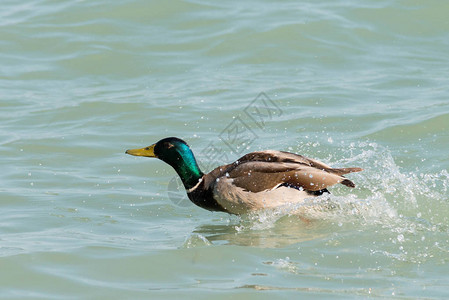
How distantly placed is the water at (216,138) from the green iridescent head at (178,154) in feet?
1.16

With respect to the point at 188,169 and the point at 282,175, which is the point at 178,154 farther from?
the point at 282,175

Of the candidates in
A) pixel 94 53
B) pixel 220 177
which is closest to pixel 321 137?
pixel 220 177

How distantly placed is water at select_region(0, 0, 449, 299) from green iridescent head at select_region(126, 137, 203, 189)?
35 cm

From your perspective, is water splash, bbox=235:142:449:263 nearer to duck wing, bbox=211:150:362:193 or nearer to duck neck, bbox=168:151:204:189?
duck wing, bbox=211:150:362:193

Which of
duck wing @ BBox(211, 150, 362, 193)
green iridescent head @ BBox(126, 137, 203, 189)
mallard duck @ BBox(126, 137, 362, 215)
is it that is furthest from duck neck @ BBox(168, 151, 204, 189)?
duck wing @ BBox(211, 150, 362, 193)

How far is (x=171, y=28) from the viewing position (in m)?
13.1

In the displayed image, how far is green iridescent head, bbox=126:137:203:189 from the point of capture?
8.01 meters

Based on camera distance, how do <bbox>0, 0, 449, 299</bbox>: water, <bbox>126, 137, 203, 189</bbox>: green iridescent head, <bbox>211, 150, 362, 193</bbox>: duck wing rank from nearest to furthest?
<bbox>0, 0, 449, 299</bbox>: water < <bbox>211, 150, 362, 193</bbox>: duck wing < <bbox>126, 137, 203, 189</bbox>: green iridescent head

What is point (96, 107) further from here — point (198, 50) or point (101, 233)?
point (101, 233)

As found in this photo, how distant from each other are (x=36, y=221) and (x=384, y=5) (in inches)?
302

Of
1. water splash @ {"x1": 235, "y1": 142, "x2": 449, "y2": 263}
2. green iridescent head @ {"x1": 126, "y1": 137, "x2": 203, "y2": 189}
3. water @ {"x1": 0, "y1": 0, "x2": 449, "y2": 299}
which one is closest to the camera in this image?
water @ {"x1": 0, "y1": 0, "x2": 449, "y2": 299}

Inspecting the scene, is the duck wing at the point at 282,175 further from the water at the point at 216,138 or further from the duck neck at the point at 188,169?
the duck neck at the point at 188,169

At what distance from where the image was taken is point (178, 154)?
8.04 m

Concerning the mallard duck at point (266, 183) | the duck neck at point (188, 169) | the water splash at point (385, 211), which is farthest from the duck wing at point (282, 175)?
the duck neck at point (188, 169)
